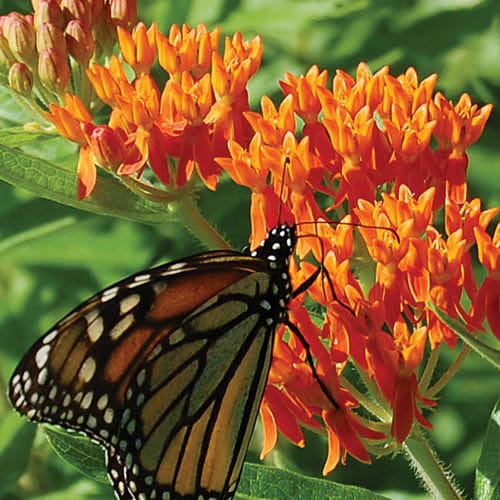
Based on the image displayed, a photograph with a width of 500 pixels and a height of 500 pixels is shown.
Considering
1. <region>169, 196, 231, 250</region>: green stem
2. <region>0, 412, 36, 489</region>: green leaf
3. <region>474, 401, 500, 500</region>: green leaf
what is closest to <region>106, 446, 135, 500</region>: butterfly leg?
<region>169, 196, 231, 250</region>: green stem

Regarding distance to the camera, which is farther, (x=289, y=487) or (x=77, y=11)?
(x=77, y=11)

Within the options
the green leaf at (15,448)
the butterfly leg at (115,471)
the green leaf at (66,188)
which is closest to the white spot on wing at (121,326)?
the butterfly leg at (115,471)

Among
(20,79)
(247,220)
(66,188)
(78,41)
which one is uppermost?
(78,41)

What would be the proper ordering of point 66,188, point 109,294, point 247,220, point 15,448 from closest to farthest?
point 109,294 → point 66,188 → point 15,448 → point 247,220

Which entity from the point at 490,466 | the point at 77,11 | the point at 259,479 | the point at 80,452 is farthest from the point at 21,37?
the point at 490,466

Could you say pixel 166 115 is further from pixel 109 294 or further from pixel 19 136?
pixel 109 294
